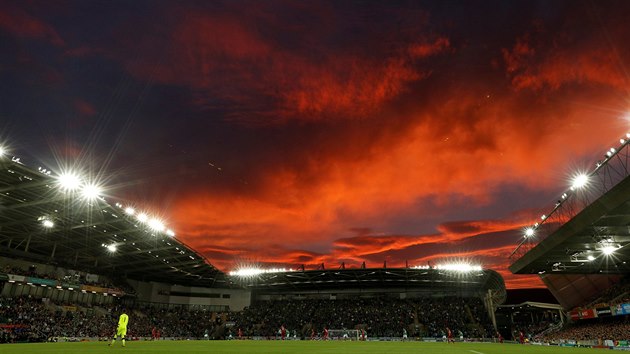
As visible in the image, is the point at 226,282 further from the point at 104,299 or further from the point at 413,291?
the point at 413,291

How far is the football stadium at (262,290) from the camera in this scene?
107 ft

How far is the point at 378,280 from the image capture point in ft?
224

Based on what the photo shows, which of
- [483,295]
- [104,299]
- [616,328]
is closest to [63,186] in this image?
[104,299]

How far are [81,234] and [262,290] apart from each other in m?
40.7

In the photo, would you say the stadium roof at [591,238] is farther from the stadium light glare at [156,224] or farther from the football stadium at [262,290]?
the stadium light glare at [156,224]

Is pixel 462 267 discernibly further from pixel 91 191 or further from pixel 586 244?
pixel 91 191

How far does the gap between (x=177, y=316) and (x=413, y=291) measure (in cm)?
4624

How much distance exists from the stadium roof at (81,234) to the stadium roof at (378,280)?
37.8 ft

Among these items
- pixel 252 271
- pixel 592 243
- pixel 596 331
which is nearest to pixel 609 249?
pixel 592 243

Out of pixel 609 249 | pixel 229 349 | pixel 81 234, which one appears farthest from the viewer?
pixel 81 234

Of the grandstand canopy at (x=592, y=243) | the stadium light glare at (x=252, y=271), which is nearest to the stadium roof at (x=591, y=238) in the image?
the grandstand canopy at (x=592, y=243)

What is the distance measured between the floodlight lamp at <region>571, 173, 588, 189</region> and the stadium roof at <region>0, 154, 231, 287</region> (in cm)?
4430

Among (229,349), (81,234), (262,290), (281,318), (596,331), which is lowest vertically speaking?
(596,331)

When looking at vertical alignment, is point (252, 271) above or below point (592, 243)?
below
